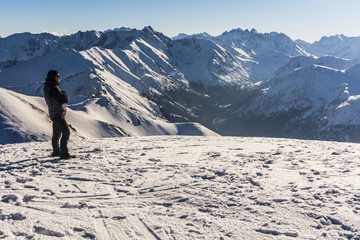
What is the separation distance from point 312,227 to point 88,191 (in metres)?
6.17

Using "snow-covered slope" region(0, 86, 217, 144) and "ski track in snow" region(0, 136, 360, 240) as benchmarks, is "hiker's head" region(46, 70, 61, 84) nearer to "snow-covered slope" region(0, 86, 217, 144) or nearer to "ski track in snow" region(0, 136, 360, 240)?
"ski track in snow" region(0, 136, 360, 240)

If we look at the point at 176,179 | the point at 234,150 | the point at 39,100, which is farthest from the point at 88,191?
the point at 39,100

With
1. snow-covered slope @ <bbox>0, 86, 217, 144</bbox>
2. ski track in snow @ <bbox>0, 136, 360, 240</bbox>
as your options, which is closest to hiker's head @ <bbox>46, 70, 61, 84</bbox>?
ski track in snow @ <bbox>0, 136, 360, 240</bbox>

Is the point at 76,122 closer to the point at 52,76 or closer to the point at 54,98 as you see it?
the point at 54,98

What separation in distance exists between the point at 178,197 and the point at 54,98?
6.87 metres

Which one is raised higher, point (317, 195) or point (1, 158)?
point (317, 195)

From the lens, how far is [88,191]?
26.4 ft

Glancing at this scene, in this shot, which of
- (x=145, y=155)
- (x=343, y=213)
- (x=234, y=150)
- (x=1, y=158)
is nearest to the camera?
(x=343, y=213)

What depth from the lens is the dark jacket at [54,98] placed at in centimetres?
1079

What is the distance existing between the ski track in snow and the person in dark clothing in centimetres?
67

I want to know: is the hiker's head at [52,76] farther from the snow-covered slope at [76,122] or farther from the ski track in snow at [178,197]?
the snow-covered slope at [76,122]

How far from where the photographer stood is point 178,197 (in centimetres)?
773

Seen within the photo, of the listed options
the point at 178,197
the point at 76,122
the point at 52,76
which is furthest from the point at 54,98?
the point at 76,122

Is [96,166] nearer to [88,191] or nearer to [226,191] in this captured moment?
[88,191]
